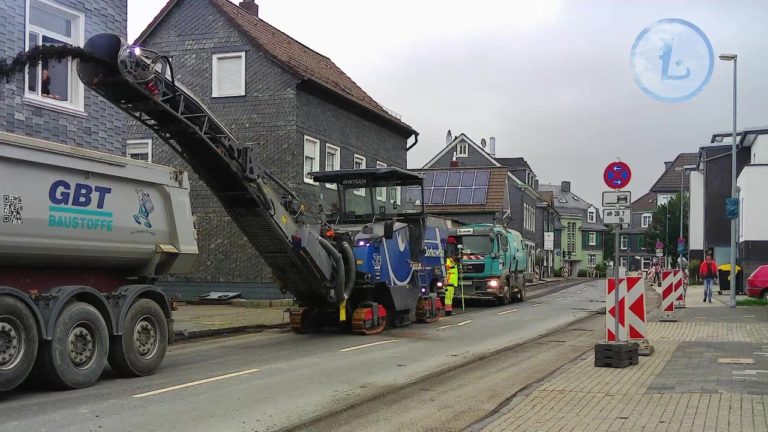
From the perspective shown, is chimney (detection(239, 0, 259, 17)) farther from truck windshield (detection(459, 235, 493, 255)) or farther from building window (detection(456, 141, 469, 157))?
building window (detection(456, 141, 469, 157))

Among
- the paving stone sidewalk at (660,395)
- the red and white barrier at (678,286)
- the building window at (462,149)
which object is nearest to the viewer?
the paving stone sidewalk at (660,395)

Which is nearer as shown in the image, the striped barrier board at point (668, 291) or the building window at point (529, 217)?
the striped barrier board at point (668, 291)

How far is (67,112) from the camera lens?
14383 millimetres

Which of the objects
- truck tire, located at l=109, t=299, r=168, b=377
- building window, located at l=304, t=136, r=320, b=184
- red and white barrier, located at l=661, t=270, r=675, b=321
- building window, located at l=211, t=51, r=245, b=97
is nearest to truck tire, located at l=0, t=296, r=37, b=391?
truck tire, located at l=109, t=299, r=168, b=377

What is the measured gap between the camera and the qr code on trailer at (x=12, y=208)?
326 inches

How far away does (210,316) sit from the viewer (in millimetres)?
19109

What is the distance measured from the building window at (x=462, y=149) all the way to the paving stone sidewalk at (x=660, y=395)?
51.8 metres

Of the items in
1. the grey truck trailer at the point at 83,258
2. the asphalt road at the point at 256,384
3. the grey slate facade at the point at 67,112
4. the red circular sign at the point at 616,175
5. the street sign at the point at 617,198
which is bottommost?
the asphalt road at the point at 256,384

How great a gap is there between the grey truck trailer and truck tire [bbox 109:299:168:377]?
0.01 m

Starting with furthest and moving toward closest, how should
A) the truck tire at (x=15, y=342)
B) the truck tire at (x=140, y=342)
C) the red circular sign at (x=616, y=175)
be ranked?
the red circular sign at (x=616, y=175) → the truck tire at (x=140, y=342) → the truck tire at (x=15, y=342)

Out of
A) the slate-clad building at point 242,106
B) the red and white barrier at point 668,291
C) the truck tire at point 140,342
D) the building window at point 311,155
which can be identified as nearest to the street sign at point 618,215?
the truck tire at point 140,342

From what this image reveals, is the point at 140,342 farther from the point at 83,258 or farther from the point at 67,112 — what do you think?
the point at 67,112

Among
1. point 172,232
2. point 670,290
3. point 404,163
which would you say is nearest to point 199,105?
point 172,232

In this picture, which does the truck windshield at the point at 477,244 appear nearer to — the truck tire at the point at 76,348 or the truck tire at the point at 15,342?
the truck tire at the point at 76,348
